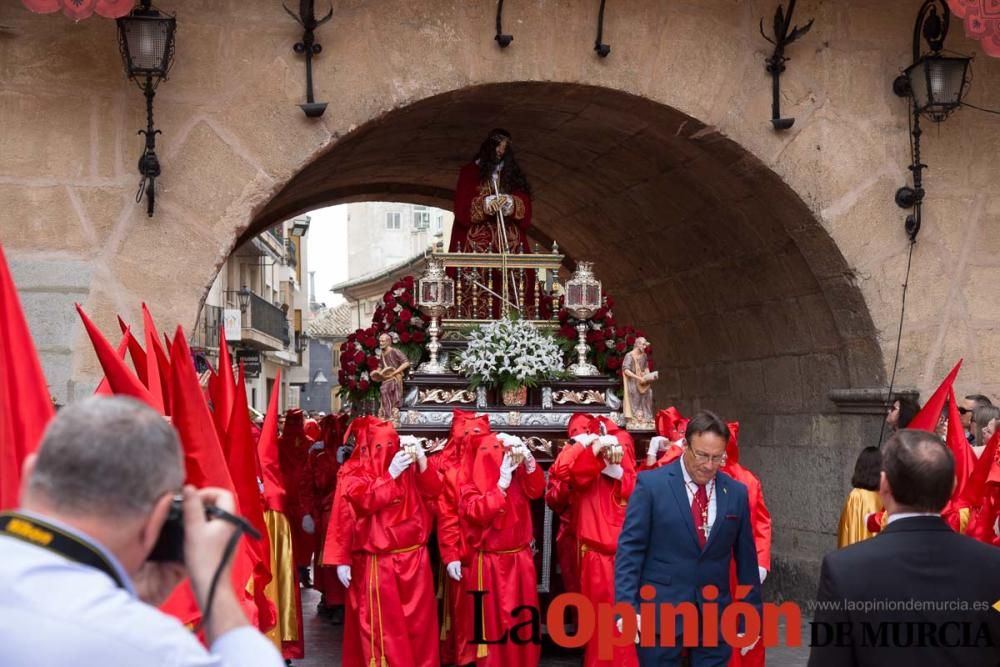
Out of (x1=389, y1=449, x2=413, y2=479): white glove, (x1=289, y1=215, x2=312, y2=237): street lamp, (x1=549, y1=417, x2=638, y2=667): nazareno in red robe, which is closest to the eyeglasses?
(x1=549, y1=417, x2=638, y2=667): nazareno in red robe

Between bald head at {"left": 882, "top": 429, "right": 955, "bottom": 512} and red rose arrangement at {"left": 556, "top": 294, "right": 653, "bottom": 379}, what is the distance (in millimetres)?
6866

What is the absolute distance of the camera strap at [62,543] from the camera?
2234 millimetres

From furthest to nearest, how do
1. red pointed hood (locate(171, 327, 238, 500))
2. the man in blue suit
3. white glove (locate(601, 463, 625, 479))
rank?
white glove (locate(601, 463, 625, 479)) < the man in blue suit < red pointed hood (locate(171, 327, 238, 500))

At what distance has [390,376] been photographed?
1032cm

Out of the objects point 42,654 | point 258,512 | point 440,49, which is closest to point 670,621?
point 258,512

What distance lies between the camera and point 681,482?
20.4 feet

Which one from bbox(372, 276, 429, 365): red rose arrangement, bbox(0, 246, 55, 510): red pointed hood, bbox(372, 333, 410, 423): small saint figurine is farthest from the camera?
bbox(372, 276, 429, 365): red rose arrangement

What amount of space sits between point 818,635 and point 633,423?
6.53m

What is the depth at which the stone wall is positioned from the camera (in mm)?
8656

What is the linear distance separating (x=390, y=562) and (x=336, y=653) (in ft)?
A: 7.33

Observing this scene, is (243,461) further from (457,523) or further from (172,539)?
(172,539)

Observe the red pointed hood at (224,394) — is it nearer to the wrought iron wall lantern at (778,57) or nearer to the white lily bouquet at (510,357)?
the white lily bouquet at (510,357)

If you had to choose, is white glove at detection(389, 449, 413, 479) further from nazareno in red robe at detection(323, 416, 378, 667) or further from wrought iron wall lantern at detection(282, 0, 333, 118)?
wrought iron wall lantern at detection(282, 0, 333, 118)

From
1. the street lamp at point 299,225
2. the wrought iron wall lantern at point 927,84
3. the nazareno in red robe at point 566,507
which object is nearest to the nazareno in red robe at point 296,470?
the nazareno in red robe at point 566,507
